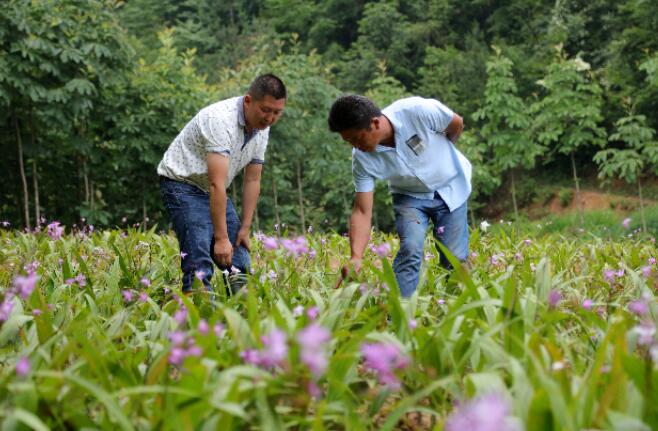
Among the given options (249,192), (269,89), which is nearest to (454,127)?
(269,89)

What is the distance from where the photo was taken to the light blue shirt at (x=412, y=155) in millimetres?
3264

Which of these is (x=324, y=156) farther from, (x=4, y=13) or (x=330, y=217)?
(x=4, y=13)

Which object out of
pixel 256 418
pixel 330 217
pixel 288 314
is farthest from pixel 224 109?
pixel 330 217

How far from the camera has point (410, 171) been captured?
3.30 m

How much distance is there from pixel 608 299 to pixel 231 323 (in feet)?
6.18

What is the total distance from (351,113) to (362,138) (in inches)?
6.6

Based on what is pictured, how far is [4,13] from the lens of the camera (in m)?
8.04

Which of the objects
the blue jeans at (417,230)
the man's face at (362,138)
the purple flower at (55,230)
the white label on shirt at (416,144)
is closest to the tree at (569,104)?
the blue jeans at (417,230)

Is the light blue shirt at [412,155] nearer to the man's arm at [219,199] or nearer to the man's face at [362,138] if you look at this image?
the man's face at [362,138]

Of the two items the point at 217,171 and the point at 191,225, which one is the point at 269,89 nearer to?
the point at 217,171

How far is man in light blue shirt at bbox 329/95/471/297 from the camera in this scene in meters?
3.09

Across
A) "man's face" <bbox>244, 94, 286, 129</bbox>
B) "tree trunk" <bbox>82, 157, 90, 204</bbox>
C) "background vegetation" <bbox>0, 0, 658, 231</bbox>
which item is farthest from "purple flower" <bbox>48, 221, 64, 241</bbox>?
"tree trunk" <bbox>82, 157, 90, 204</bbox>

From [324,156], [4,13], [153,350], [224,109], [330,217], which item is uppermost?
[4,13]

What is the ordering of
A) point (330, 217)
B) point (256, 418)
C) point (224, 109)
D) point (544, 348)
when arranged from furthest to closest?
1. point (330, 217)
2. point (224, 109)
3. point (544, 348)
4. point (256, 418)
